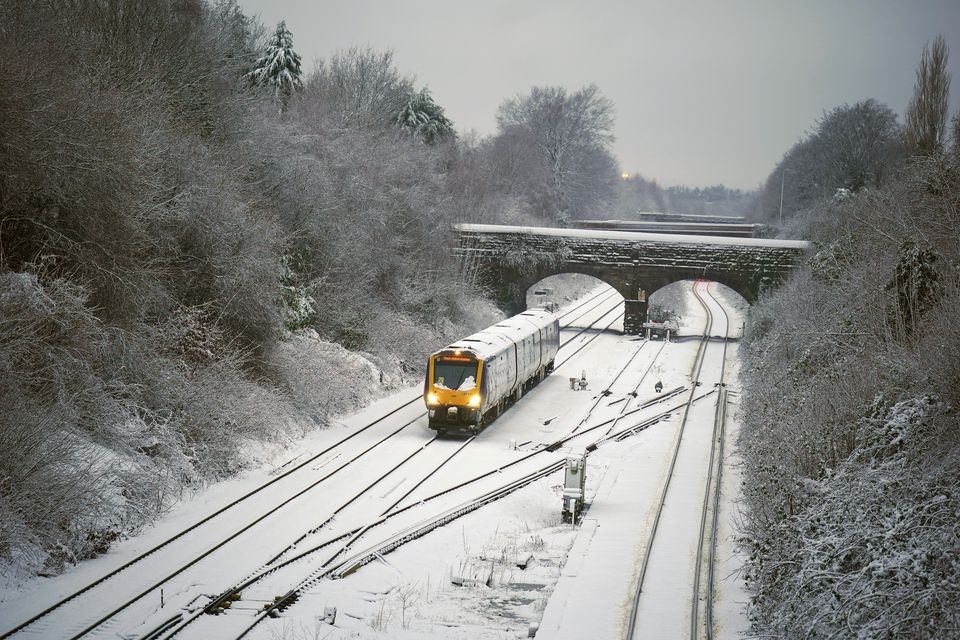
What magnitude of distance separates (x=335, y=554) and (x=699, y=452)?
11.4 m

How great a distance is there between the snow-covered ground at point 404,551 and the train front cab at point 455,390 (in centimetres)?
77

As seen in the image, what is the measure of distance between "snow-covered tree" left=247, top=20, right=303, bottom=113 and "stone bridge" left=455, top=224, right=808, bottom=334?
12475 mm

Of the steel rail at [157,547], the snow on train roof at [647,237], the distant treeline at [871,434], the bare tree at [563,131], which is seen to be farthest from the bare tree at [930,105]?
the bare tree at [563,131]

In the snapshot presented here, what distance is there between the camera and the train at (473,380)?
72.1ft

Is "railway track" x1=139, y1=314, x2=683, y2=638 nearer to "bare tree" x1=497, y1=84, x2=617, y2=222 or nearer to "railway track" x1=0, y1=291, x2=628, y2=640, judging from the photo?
"railway track" x1=0, y1=291, x2=628, y2=640

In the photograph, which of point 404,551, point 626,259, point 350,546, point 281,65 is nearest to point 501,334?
point 404,551

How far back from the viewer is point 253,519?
49.1 feet

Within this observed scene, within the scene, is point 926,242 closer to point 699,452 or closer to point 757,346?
A: point 699,452

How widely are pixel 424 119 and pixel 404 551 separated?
46.1m

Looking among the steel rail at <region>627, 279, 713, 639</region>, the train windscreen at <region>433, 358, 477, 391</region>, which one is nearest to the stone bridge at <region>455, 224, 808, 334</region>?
the steel rail at <region>627, 279, 713, 639</region>

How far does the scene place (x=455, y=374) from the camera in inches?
872

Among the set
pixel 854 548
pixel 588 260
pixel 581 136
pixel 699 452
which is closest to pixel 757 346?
pixel 588 260

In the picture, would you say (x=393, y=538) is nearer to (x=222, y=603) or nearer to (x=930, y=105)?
(x=222, y=603)

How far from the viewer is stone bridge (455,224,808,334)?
135 ft
